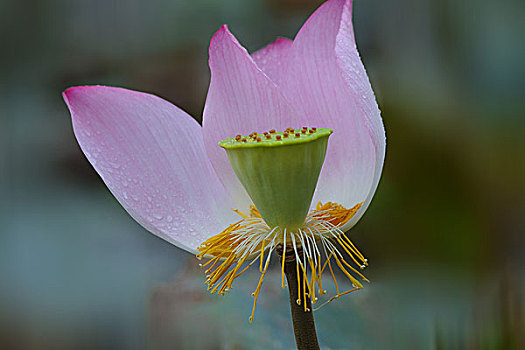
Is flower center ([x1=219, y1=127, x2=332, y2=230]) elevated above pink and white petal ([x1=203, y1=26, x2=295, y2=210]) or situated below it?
below

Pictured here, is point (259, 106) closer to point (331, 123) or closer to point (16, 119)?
point (331, 123)

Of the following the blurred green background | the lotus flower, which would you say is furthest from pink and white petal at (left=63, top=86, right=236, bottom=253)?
the blurred green background

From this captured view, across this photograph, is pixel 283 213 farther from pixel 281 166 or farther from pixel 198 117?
pixel 198 117

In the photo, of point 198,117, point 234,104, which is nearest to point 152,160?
point 234,104

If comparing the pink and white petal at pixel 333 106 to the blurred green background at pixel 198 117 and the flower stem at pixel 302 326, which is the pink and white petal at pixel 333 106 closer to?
the flower stem at pixel 302 326

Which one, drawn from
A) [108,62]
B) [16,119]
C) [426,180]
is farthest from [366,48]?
[16,119]

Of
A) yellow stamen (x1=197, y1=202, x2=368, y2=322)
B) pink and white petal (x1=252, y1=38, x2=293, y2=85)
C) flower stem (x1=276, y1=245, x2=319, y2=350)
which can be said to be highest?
pink and white petal (x1=252, y1=38, x2=293, y2=85)

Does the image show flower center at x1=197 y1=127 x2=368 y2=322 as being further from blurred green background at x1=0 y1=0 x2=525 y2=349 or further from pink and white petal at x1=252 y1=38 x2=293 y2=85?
blurred green background at x1=0 y1=0 x2=525 y2=349
